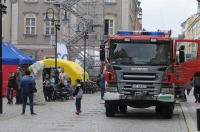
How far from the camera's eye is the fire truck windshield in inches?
784

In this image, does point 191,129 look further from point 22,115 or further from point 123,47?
point 22,115

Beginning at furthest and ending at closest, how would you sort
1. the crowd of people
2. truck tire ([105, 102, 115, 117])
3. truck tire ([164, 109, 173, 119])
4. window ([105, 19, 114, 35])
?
window ([105, 19, 114, 35]) < the crowd of people < truck tire ([105, 102, 115, 117]) < truck tire ([164, 109, 173, 119])

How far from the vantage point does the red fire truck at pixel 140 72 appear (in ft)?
64.5

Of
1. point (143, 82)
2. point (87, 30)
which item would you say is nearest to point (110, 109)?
point (143, 82)

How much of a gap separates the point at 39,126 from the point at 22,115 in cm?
409

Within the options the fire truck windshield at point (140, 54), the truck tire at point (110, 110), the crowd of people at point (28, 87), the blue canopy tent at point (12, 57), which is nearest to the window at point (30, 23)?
the crowd of people at point (28, 87)

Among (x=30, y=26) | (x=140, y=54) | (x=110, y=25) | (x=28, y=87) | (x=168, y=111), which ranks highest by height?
(x=110, y=25)

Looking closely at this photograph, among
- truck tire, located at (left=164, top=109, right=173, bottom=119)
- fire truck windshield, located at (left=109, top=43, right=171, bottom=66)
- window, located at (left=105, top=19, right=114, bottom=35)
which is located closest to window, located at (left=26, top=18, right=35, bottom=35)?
window, located at (left=105, top=19, right=114, bottom=35)

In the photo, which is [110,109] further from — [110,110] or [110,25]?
[110,25]

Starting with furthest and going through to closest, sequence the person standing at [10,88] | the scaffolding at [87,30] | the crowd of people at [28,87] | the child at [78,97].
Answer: the scaffolding at [87,30] < the person standing at [10,88] < the child at [78,97] < the crowd of people at [28,87]

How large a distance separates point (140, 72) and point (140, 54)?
76cm

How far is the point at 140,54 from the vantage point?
20.0 m

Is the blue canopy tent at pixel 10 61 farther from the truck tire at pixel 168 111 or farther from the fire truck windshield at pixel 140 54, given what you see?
the truck tire at pixel 168 111

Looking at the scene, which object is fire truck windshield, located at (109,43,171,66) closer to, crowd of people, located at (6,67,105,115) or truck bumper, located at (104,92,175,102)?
truck bumper, located at (104,92,175,102)
